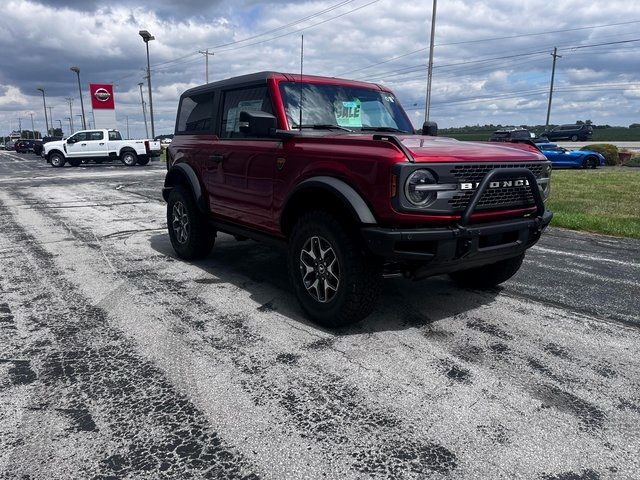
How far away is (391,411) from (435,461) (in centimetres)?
44

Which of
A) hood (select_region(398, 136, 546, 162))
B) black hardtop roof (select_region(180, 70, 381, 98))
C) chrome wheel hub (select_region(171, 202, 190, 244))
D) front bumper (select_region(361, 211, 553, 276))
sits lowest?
chrome wheel hub (select_region(171, 202, 190, 244))

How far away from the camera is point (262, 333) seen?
3.77 meters

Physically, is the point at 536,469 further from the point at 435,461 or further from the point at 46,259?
the point at 46,259

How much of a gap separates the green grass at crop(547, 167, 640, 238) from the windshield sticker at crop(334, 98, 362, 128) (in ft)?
17.3

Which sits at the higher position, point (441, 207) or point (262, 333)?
point (441, 207)

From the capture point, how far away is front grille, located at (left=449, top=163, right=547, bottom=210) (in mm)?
3412

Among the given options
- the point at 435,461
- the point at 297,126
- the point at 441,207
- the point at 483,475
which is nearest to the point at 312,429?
the point at 435,461

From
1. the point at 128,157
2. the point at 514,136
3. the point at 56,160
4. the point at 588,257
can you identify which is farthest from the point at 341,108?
the point at 56,160

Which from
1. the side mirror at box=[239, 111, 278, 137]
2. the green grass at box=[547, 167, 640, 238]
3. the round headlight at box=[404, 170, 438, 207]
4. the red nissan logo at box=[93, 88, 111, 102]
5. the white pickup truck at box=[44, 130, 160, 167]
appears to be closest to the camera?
the round headlight at box=[404, 170, 438, 207]

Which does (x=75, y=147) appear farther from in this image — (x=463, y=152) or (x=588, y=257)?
(x=463, y=152)

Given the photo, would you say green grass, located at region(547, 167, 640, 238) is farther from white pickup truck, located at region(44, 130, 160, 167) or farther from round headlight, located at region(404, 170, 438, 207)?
white pickup truck, located at region(44, 130, 160, 167)

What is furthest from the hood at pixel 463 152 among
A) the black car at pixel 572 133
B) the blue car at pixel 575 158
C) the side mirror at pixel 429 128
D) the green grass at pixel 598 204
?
the black car at pixel 572 133

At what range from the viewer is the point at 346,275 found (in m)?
3.56

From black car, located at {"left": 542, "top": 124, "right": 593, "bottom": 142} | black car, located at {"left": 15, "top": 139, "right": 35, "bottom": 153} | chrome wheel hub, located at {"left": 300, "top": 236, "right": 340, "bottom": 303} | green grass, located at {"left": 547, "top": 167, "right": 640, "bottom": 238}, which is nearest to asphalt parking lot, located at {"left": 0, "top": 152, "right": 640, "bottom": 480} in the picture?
chrome wheel hub, located at {"left": 300, "top": 236, "right": 340, "bottom": 303}
